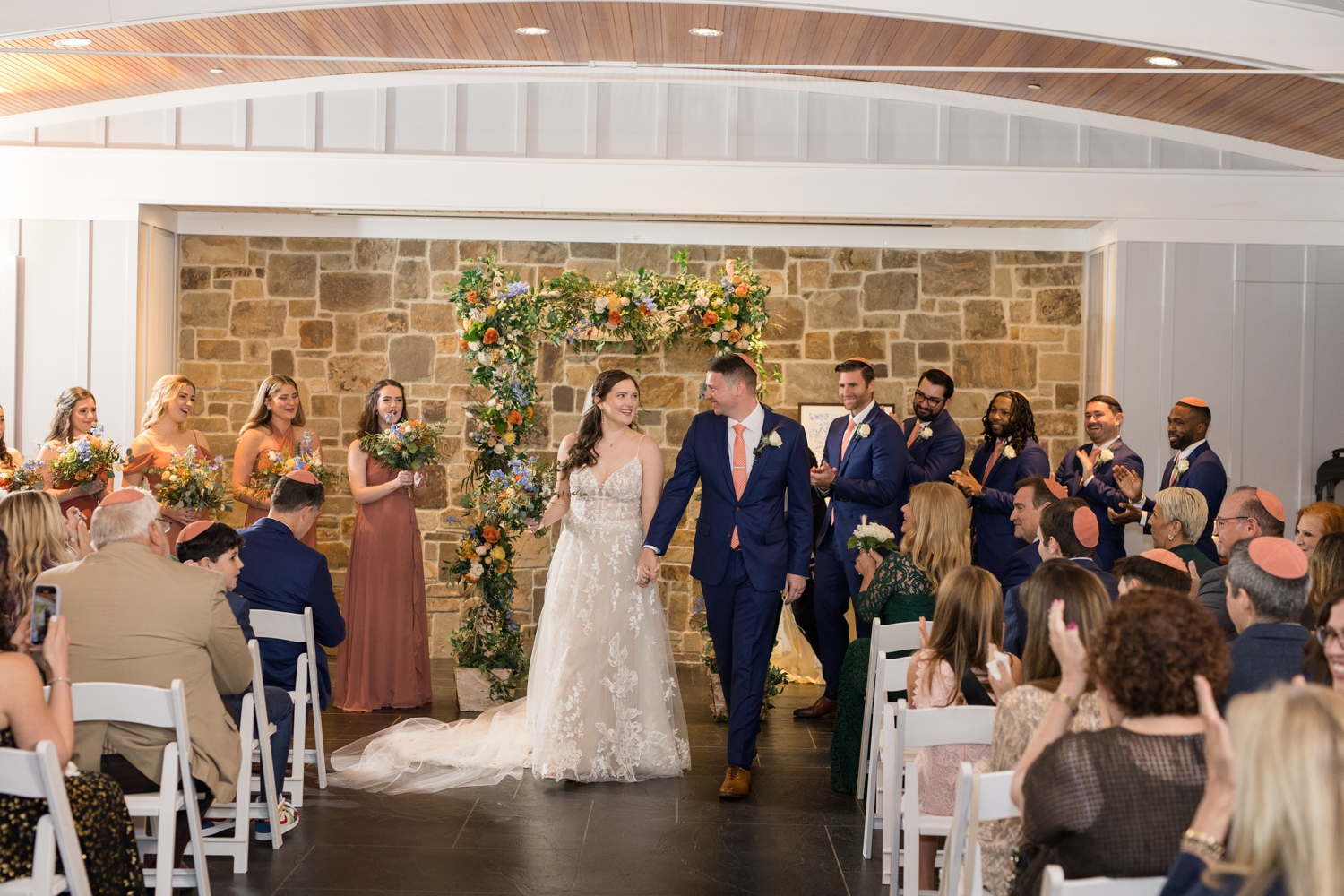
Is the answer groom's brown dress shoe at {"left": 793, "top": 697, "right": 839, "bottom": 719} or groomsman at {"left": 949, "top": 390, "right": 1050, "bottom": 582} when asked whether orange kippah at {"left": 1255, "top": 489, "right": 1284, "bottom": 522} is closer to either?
groomsman at {"left": 949, "top": 390, "right": 1050, "bottom": 582}

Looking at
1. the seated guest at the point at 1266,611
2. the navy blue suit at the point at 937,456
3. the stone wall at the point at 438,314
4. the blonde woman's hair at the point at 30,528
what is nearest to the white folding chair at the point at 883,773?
the seated guest at the point at 1266,611

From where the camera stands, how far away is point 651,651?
562 cm

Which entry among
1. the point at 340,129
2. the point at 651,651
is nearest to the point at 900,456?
the point at 651,651

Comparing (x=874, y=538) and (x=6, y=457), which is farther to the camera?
(x=6, y=457)

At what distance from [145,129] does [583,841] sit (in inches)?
227

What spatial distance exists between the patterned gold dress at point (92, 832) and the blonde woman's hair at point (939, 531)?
3.09 metres

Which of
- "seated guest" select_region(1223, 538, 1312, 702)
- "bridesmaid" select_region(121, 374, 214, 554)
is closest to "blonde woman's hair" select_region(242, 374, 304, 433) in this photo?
"bridesmaid" select_region(121, 374, 214, 554)

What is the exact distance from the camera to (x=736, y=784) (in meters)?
5.21

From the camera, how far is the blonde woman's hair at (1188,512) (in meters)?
4.98

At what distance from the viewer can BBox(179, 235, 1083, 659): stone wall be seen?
839cm

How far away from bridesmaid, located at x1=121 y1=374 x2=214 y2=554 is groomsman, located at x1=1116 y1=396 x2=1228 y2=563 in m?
5.06

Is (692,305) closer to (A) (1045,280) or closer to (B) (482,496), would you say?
(B) (482,496)

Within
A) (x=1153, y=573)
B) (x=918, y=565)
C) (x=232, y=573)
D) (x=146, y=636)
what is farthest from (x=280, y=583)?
(x=1153, y=573)

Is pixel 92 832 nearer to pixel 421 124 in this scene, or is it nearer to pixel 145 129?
pixel 421 124
